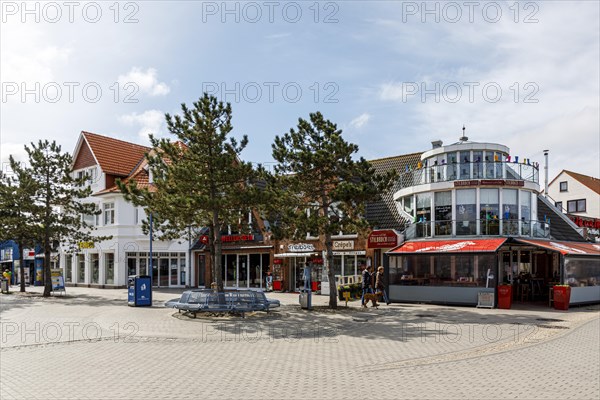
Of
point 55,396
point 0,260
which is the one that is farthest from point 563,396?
point 0,260

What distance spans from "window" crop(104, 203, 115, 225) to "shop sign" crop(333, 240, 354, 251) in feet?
52.8

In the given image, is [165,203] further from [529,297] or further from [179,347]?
[529,297]

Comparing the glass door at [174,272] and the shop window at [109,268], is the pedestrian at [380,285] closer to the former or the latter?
the glass door at [174,272]

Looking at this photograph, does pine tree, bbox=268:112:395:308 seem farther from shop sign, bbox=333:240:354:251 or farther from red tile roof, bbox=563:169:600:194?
red tile roof, bbox=563:169:600:194

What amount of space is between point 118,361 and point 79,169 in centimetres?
3257

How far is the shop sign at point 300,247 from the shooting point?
3112cm

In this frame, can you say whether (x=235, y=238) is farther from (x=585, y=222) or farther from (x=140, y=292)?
(x=585, y=222)

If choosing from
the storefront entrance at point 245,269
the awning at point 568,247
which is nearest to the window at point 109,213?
the storefront entrance at point 245,269

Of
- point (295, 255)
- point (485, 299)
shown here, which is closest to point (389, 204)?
point (295, 255)

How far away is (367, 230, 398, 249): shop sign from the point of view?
26.8 meters

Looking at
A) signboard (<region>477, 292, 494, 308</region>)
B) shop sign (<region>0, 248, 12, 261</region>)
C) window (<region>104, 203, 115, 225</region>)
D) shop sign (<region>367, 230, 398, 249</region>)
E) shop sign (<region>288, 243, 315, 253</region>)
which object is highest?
window (<region>104, 203, 115, 225</region>)

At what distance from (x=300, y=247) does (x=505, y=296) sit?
1258cm

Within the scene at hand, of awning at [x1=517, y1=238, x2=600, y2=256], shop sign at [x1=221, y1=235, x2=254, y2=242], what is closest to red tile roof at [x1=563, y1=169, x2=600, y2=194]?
awning at [x1=517, y1=238, x2=600, y2=256]

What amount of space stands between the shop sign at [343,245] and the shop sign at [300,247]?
1557mm
